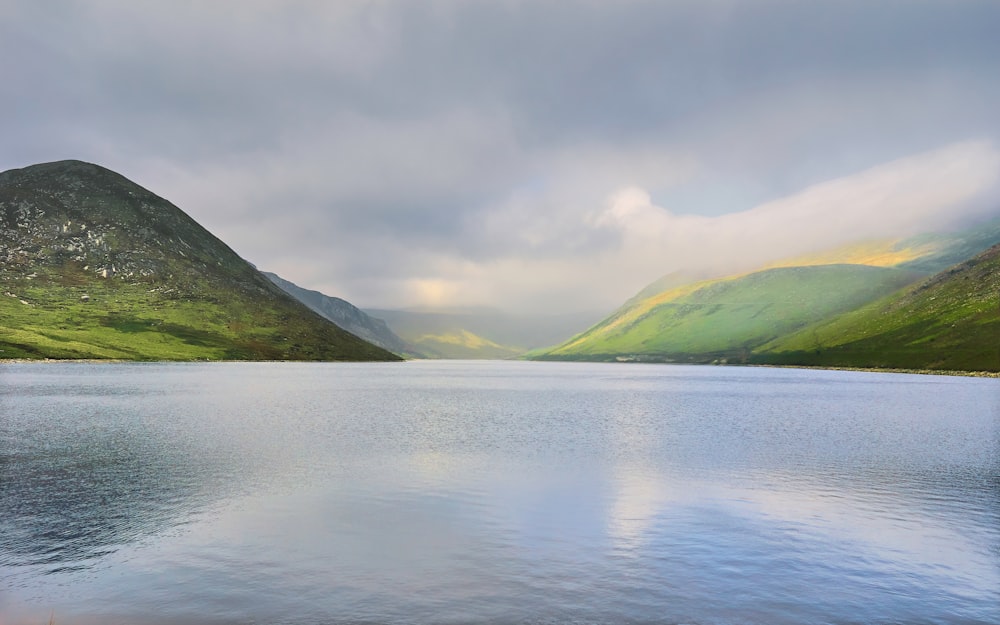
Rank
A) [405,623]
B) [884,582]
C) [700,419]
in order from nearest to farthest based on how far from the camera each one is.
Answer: [405,623] → [884,582] → [700,419]

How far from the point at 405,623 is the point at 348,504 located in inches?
664

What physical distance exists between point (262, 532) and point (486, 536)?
10.7m

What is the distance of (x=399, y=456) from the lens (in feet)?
166

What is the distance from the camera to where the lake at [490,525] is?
20.4 meters

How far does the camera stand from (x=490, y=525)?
30.5m

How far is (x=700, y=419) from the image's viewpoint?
8200 cm

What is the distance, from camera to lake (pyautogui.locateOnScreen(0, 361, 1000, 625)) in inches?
803

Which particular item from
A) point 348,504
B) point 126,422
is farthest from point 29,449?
point 348,504

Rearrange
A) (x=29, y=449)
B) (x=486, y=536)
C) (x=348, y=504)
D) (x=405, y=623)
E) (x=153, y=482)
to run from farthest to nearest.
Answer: (x=29, y=449) → (x=153, y=482) → (x=348, y=504) → (x=486, y=536) → (x=405, y=623)

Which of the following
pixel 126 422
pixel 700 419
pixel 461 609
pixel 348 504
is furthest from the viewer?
pixel 700 419

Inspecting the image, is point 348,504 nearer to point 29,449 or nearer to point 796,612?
point 796,612

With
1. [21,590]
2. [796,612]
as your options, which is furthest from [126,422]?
[796,612]

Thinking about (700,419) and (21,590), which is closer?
(21,590)

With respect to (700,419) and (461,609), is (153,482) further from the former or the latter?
(700,419)
